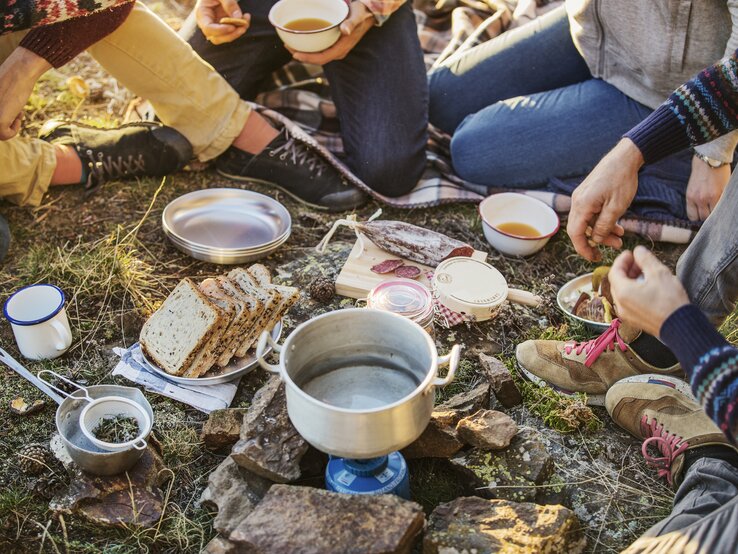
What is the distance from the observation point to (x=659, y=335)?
1.65m

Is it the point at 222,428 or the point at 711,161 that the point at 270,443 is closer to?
the point at 222,428

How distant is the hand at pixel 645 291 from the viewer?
5.33 feet

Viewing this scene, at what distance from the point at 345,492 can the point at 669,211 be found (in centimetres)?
213

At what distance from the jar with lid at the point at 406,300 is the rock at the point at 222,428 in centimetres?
67

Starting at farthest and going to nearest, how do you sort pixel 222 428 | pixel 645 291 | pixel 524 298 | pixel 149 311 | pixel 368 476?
1. pixel 524 298
2. pixel 149 311
3. pixel 222 428
4. pixel 368 476
5. pixel 645 291

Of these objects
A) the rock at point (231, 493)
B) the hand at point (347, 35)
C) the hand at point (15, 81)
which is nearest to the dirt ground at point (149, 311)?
the rock at point (231, 493)

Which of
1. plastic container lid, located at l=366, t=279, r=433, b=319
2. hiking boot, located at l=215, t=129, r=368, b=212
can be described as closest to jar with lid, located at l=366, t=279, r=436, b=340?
plastic container lid, located at l=366, t=279, r=433, b=319

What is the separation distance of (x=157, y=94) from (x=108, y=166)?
0.42 metres

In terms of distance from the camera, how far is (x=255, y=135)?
344 cm

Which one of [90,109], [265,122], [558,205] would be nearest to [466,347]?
[558,205]

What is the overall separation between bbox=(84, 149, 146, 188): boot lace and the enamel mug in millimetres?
987

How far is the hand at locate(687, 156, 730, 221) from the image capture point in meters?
2.88

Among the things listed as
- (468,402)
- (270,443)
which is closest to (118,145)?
(270,443)

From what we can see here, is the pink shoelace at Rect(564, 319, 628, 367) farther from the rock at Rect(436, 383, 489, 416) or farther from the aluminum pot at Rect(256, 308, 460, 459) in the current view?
the aluminum pot at Rect(256, 308, 460, 459)
